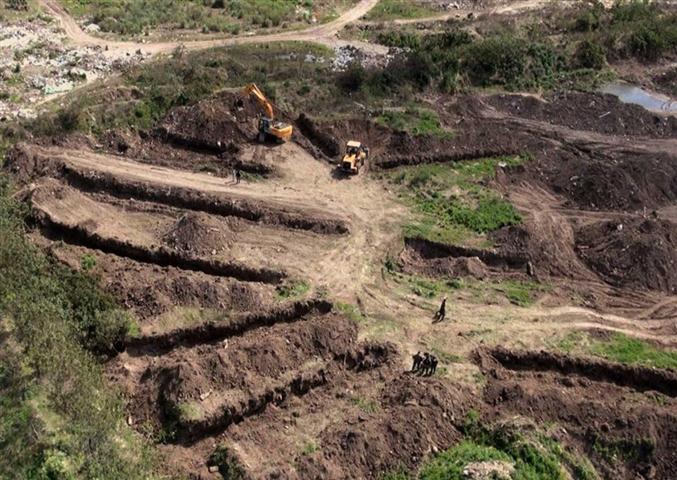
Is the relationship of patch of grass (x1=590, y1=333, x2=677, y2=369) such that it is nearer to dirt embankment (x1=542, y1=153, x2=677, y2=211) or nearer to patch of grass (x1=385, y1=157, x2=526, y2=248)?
patch of grass (x1=385, y1=157, x2=526, y2=248)

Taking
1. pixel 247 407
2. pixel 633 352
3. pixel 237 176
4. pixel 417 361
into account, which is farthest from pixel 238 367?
pixel 633 352

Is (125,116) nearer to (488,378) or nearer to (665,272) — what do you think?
(488,378)

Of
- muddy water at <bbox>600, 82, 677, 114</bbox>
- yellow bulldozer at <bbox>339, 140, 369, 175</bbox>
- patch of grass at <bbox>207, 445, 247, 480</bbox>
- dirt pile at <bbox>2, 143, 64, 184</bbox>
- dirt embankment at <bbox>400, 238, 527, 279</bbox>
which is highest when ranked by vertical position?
muddy water at <bbox>600, 82, 677, 114</bbox>

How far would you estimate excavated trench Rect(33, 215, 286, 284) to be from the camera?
2894 cm

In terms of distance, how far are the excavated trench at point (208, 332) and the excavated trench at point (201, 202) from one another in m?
6.66

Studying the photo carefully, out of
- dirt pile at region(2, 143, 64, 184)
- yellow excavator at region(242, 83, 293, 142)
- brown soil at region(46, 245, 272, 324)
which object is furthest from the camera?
yellow excavator at region(242, 83, 293, 142)

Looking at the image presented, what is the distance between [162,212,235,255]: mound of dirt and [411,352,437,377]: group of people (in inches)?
438

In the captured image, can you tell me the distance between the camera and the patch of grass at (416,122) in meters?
39.4

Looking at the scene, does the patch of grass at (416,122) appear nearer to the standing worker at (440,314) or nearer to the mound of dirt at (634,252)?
the mound of dirt at (634,252)

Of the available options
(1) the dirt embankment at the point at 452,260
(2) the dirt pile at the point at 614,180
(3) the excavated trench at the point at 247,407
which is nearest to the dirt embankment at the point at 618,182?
(2) the dirt pile at the point at 614,180

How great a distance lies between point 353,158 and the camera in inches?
1412

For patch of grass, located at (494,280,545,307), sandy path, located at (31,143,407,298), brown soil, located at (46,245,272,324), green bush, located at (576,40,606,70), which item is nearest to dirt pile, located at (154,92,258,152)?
sandy path, located at (31,143,407,298)

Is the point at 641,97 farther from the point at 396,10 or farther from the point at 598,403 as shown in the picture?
the point at 598,403

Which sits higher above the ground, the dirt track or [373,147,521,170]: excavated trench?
[373,147,521,170]: excavated trench
